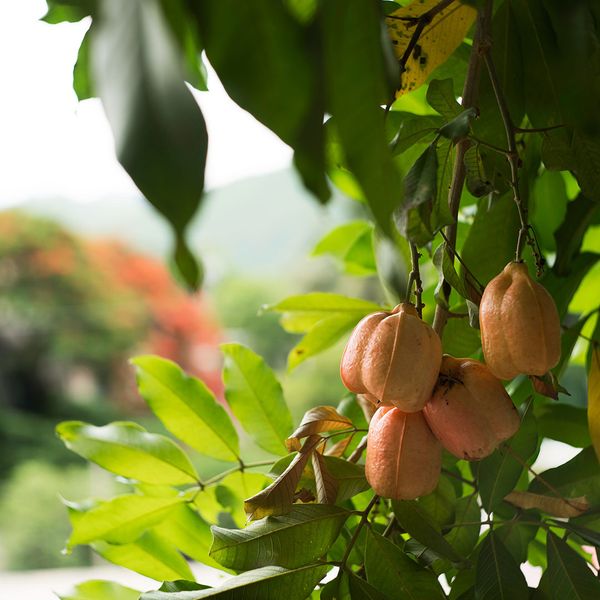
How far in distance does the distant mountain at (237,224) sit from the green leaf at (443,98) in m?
4.00

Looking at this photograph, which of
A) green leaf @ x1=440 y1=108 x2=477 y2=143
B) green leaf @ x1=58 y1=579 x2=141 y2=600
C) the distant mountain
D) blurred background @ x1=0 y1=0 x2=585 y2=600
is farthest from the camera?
the distant mountain

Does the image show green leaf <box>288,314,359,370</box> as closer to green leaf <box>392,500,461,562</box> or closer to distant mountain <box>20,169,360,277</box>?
green leaf <box>392,500,461,562</box>

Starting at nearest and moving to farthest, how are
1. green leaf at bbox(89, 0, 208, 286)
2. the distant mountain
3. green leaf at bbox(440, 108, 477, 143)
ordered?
green leaf at bbox(89, 0, 208, 286)
green leaf at bbox(440, 108, 477, 143)
the distant mountain

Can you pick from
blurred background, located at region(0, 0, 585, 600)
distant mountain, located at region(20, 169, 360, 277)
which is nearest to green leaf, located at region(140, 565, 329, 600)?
blurred background, located at region(0, 0, 585, 600)

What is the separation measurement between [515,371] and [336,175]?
0.57 ft

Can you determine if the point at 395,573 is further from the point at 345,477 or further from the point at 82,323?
the point at 82,323

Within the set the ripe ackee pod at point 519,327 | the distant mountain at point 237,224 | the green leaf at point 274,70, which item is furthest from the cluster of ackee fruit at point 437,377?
the distant mountain at point 237,224

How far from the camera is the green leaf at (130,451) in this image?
0.31 meters

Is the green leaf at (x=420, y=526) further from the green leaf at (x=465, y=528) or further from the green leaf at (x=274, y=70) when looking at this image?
the green leaf at (x=274, y=70)

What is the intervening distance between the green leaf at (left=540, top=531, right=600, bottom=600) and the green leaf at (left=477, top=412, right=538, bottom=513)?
0.07 feet

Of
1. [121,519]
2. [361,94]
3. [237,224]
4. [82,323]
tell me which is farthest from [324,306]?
[237,224]

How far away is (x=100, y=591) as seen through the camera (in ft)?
0.96

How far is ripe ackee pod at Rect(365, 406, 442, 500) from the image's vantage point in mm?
204

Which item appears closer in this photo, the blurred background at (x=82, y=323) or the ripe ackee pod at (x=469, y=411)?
the ripe ackee pod at (x=469, y=411)
